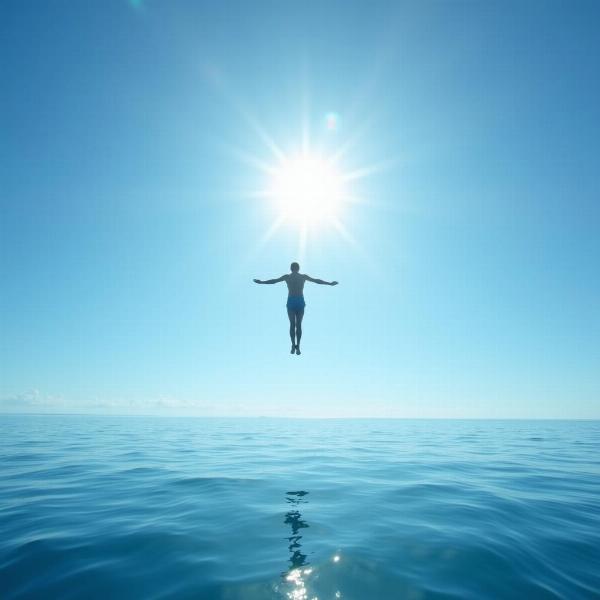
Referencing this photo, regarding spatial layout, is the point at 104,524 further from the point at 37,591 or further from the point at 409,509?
the point at 409,509

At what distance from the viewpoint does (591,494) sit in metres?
10.5

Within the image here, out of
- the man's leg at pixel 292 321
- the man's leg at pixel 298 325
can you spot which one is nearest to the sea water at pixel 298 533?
the man's leg at pixel 298 325

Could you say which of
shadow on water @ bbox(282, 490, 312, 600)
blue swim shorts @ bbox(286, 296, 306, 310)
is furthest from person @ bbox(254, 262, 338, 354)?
shadow on water @ bbox(282, 490, 312, 600)

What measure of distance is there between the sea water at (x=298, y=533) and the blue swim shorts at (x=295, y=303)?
573cm

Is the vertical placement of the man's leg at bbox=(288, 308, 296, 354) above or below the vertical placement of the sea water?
above

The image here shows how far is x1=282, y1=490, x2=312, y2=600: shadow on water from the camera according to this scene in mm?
4926

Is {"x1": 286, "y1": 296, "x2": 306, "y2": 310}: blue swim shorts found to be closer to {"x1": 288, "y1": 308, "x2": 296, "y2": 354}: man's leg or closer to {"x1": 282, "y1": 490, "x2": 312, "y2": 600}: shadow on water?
{"x1": 288, "y1": 308, "x2": 296, "y2": 354}: man's leg

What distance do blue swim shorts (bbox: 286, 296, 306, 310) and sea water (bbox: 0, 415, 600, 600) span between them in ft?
18.8

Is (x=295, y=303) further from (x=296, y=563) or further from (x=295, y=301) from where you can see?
(x=296, y=563)

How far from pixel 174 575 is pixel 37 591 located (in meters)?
1.80

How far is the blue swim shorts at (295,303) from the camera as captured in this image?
13.6m

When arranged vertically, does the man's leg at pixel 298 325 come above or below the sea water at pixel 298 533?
above

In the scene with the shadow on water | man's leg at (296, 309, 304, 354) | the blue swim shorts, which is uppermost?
the blue swim shorts

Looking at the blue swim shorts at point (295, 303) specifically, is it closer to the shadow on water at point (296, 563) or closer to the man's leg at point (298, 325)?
the man's leg at point (298, 325)
